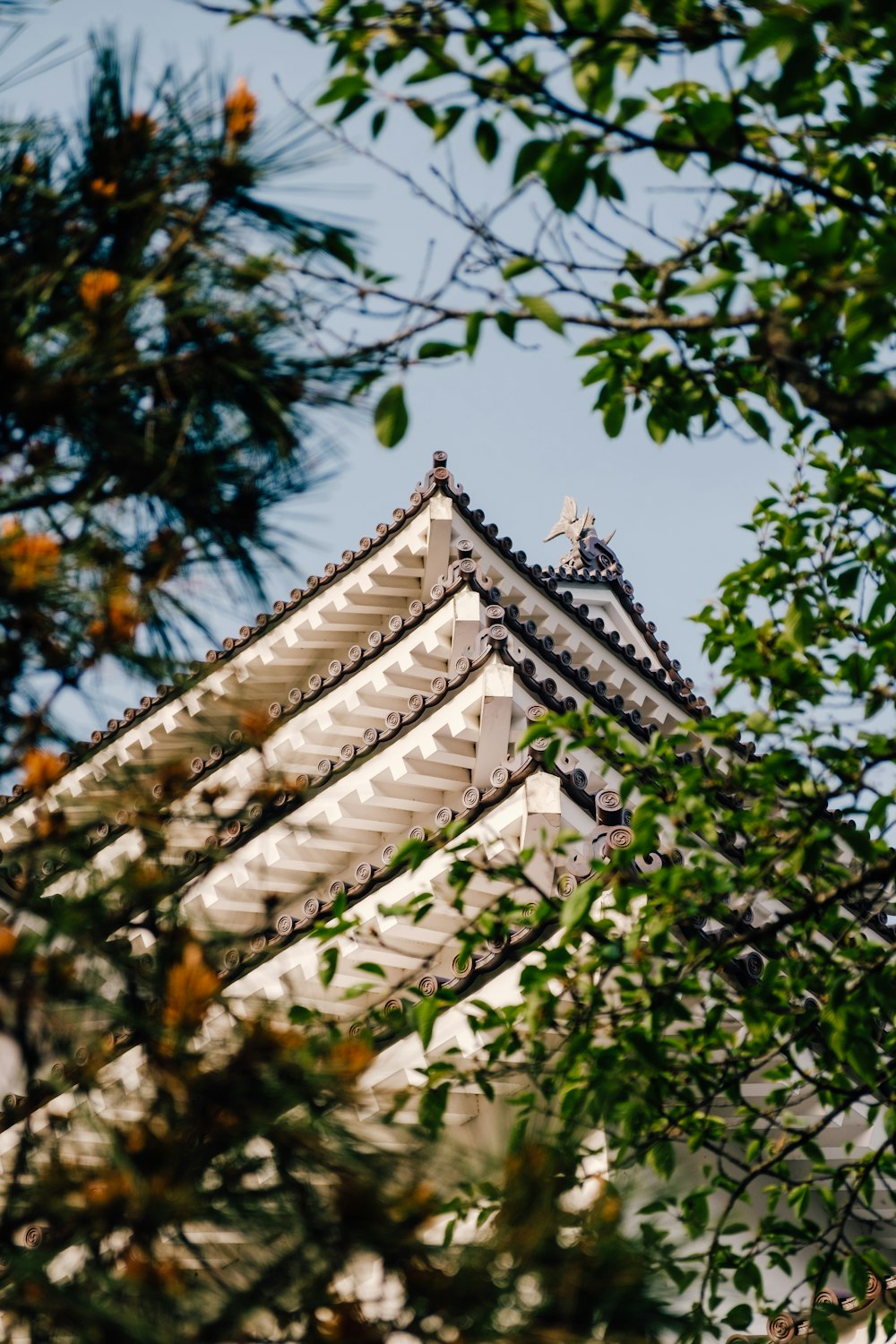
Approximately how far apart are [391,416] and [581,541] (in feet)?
33.7

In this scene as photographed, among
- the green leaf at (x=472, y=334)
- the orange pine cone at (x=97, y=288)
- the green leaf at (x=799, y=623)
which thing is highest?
the orange pine cone at (x=97, y=288)

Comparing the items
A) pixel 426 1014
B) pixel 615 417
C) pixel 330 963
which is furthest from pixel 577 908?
pixel 615 417

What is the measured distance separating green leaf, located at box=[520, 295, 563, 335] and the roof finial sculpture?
382 inches

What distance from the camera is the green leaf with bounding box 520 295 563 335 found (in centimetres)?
317

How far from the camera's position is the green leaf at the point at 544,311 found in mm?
3170

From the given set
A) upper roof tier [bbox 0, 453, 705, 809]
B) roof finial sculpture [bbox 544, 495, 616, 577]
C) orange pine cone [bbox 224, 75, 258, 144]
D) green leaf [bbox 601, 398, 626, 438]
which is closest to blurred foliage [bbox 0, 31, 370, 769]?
orange pine cone [bbox 224, 75, 258, 144]

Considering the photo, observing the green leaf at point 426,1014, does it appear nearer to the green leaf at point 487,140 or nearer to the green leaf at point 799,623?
the green leaf at point 799,623

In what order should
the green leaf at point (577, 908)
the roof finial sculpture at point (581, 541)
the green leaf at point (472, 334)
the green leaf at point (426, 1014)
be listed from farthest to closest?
the roof finial sculpture at point (581, 541), the green leaf at point (426, 1014), the green leaf at point (577, 908), the green leaf at point (472, 334)

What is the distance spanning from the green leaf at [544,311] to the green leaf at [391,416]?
1.33 feet

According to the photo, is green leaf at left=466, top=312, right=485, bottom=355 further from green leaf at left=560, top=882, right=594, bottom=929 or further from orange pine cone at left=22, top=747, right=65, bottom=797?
green leaf at left=560, top=882, right=594, bottom=929

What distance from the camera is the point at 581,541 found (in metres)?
13.3

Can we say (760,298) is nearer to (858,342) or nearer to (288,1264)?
(858,342)

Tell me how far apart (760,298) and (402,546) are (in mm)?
7621

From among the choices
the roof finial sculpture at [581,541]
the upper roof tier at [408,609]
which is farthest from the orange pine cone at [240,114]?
the roof finial sculpture at [581,541]
